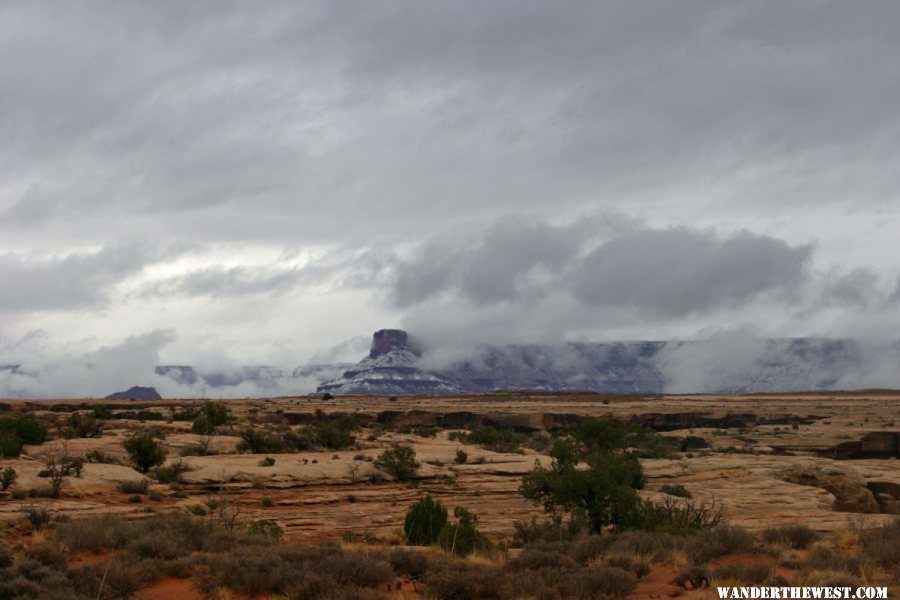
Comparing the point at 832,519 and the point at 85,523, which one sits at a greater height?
the point at 85,523

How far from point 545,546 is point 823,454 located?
134ft

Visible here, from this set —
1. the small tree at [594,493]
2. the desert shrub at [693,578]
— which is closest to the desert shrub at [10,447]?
the small tree at [594,493]

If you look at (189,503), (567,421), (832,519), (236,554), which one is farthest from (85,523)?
(567,421)

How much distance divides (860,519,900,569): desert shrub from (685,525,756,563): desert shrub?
2298 mm

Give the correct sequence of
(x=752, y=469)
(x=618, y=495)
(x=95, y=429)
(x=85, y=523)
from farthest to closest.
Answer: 1. (x=95, y=429)
2. (x=752, y=469)
3. (x=618, y=495)
4. (x=85, y=523)

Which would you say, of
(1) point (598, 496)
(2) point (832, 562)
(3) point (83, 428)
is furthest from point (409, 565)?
(3) point (83, 428)

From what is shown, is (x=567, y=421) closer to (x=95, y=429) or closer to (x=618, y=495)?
(x=95, y=429)

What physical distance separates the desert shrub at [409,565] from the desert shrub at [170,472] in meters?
17.2

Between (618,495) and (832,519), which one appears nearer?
(618,495)

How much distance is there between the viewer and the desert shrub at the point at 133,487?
26.4 m

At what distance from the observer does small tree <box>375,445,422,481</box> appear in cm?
3403

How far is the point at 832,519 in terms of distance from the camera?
25500 millimetres

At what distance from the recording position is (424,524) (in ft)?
70.5

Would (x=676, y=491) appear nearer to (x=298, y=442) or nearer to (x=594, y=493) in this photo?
(x=594, y=493)
